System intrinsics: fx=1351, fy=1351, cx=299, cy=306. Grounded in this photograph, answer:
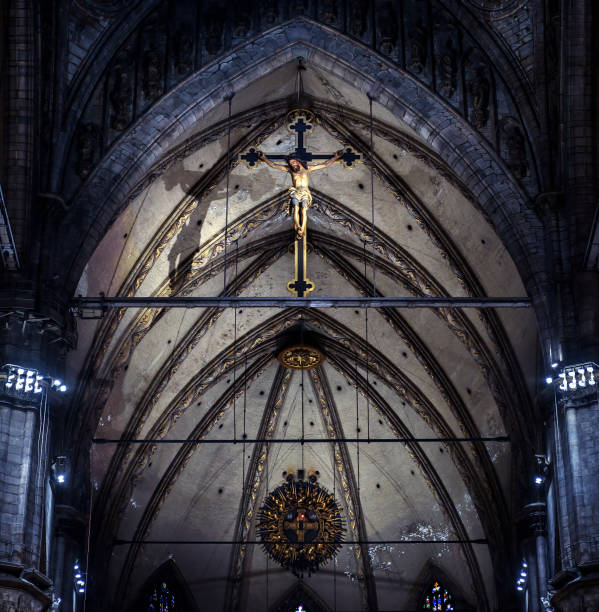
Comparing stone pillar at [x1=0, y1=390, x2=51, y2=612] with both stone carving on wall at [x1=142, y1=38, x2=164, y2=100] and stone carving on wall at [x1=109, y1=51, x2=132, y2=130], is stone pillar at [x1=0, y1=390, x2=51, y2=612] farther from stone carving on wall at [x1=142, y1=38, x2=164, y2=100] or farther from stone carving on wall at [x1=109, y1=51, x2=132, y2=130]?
stone carving on wall at [x1=142, y1=38, x2=164, y2=100]

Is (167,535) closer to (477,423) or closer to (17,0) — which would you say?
(477,423)

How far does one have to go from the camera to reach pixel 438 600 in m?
28.9

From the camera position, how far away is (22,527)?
17141 mm

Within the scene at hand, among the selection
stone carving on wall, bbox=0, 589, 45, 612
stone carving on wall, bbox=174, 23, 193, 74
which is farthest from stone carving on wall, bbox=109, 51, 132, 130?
stone carving on wall, bbox=0, 589, 45, 612

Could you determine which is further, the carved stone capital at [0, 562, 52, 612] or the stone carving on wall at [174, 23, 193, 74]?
the stone carving on wall at [174, 23, 193, 74]

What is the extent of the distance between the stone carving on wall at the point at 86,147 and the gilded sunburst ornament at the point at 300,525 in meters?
12.1

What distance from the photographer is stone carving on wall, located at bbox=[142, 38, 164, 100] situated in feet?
68.6

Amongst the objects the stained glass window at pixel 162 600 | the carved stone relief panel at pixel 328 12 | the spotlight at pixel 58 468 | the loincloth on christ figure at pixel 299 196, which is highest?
the carved stone relief panel at pixel 328 12

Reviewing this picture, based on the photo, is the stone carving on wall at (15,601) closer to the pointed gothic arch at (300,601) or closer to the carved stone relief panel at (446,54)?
the carved stone relief panel at (446,54)

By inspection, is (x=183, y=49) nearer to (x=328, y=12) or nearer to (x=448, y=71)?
(x=328, y=12)

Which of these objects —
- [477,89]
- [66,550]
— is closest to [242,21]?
[477,89]

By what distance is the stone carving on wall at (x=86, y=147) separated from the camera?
66.5 ft

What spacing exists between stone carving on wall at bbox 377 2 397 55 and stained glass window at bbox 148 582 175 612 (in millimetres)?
13482

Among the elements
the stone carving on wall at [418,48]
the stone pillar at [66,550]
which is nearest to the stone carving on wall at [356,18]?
the stone carving on wall at [418,48]
